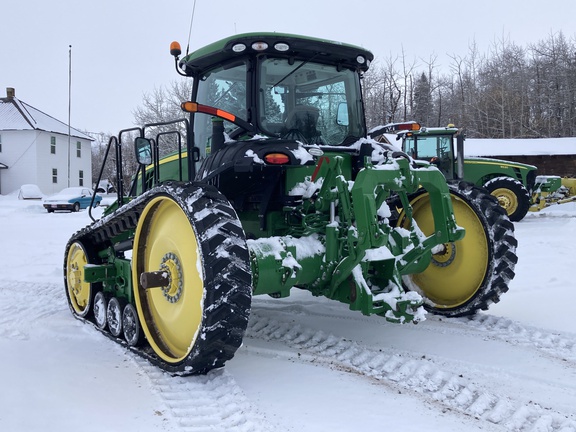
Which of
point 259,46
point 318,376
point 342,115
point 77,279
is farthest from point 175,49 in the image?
point 318,376

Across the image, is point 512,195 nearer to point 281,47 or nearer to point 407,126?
point 407,126

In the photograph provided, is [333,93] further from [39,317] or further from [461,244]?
[39,317]

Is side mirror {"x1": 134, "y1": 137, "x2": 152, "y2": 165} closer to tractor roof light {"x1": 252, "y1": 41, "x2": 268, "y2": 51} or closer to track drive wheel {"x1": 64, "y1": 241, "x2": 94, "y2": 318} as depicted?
tractor roof light {"x1": 252, "y1": 41, "x2": 268, "y2": 51}

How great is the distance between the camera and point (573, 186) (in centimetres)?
1717

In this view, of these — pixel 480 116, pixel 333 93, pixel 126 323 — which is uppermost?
pixel 480 116

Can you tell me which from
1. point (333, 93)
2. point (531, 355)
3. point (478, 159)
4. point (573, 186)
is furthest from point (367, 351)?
point (573, 186)

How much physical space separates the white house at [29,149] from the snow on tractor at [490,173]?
95.8 feet

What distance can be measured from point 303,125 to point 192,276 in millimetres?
1652

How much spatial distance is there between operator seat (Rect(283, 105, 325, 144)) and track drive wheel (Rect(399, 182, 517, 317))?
1.24m

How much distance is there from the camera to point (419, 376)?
3744 millimetres

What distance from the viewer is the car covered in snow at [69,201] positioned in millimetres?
24172

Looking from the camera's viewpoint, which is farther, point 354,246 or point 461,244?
point 461,244

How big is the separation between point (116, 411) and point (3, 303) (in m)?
3.73

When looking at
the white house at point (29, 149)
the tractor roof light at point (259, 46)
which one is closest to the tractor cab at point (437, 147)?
the tractor roof light at point (259, 46)
